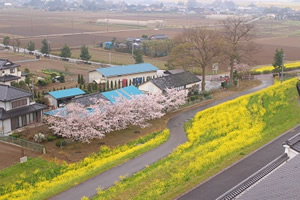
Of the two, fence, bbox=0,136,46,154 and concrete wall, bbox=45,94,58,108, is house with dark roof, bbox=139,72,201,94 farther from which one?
fence, bbox=0,136,46,154

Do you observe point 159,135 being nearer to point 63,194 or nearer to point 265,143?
point 265,143

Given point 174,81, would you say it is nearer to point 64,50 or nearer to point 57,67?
point 57,67

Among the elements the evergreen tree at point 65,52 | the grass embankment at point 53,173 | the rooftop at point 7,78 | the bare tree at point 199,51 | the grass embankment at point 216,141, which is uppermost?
the bare tree at point 199,51

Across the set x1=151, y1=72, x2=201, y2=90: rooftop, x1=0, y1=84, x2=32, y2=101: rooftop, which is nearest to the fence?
x1=0, y1=84, x2=32, y2=101: rooftop

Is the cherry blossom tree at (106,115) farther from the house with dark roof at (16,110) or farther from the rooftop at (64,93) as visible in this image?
the rooftop at (64,93)

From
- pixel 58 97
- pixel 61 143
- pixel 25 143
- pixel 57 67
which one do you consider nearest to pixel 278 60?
pixel 58 97

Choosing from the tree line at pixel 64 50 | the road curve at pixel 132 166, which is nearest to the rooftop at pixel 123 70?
the road curve at pixel 132 166

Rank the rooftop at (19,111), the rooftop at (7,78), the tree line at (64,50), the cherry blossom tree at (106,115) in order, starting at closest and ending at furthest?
the cherry blossom tree at (106,115), the rooftop at (19,111), the rooftop at (7,78), the tree line at (64,50)
